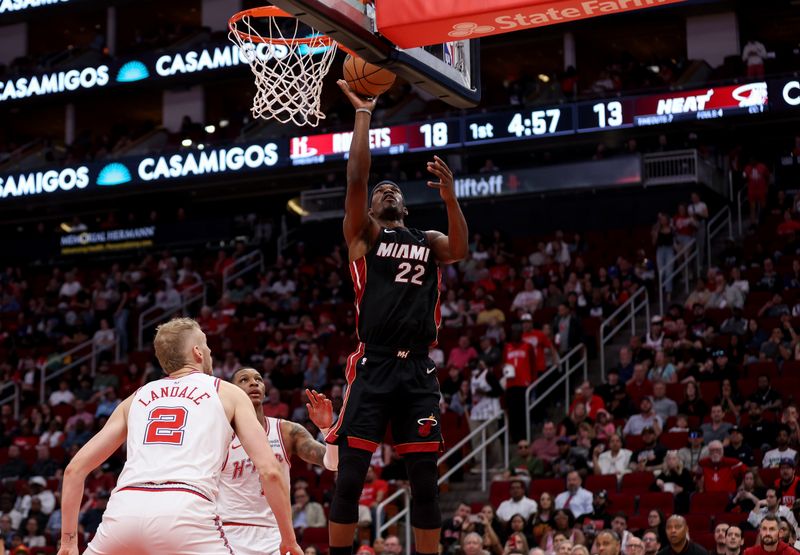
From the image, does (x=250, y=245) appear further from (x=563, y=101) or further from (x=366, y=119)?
(x=366, y=119)

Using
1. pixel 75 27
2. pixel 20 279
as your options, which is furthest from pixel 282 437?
pixel 75 27

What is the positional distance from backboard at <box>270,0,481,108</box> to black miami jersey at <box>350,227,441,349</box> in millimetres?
1315

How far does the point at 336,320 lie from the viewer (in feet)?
76.1

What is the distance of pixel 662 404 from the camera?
1641 cm

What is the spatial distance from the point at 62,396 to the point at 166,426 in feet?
60.2

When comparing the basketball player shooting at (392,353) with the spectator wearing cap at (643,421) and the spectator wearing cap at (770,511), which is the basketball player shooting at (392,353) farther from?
the spectator wearing cap at (643,421)

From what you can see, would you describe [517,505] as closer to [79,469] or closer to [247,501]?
[247,501]

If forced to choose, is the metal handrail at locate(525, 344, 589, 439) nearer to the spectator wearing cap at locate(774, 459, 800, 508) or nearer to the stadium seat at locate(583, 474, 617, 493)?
the stadium seat at locate(583, 474, 617, 493)

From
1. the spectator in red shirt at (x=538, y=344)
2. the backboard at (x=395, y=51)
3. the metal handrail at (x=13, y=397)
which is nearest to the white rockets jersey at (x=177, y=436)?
the backboard at (x=395, y=51)

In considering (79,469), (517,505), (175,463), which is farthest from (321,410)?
(517,505)

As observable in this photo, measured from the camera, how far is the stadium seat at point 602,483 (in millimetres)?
14922

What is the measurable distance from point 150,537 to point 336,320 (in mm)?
17711

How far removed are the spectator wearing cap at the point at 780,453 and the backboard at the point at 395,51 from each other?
767 centimetres

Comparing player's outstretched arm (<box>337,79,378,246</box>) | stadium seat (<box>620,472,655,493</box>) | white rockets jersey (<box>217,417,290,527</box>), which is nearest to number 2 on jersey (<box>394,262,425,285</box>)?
player's outstretched arm (<box>337,79,378,246</box>)
